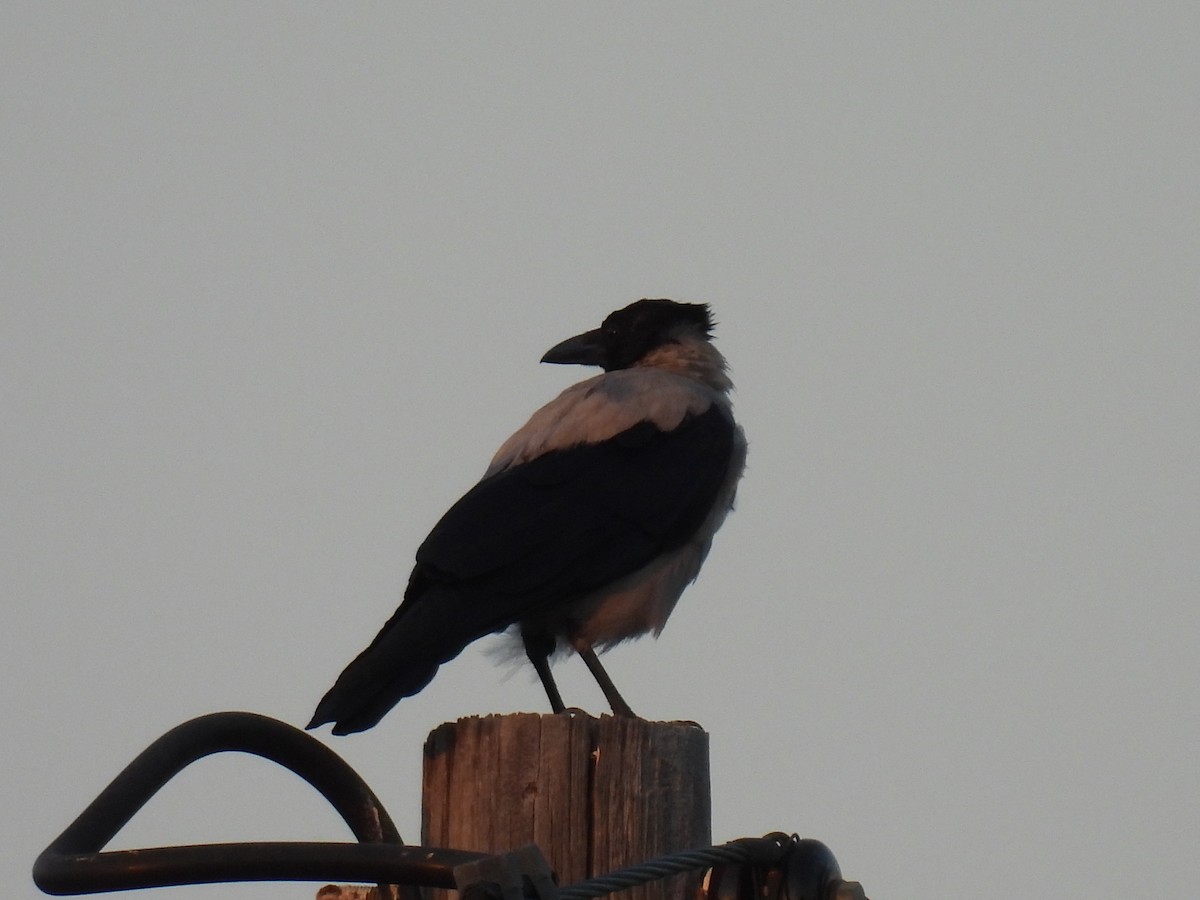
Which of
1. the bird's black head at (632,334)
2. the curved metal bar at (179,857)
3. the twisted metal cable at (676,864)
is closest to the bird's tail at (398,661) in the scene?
the twisted metal cable at (676,864)

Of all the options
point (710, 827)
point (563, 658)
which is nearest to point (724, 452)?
point (563, 658)

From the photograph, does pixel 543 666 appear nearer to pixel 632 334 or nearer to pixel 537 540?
pixel 537 540

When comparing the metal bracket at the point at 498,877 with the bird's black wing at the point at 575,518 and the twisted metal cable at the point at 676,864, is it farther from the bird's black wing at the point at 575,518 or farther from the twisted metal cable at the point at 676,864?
the bird's black wing at the point at 575,518

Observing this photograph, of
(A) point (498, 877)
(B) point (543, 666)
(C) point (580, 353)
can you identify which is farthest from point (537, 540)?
(A) point (498, 877)

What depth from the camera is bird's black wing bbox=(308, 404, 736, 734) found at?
5.12m

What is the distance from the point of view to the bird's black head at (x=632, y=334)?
8039 millimetres

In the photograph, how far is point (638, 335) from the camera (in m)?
8.06

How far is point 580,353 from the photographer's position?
8117mm

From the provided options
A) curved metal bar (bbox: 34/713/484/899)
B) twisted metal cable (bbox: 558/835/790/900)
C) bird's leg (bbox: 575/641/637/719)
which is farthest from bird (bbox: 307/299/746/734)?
curved metal bar (bbox: 34/713/484/899)

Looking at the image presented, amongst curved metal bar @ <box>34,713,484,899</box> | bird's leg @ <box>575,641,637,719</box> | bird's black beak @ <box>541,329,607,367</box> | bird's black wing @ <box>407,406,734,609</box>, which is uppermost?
bird's black beak @ <box>541,329,607,367</box>

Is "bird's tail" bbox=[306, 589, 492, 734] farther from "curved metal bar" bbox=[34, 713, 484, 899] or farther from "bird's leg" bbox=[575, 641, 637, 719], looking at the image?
"curved metal bar" bbox=[34, 713, 484, 899]

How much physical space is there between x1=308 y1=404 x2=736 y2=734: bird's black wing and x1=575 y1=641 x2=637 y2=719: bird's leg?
0.32m

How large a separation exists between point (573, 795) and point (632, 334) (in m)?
4.81

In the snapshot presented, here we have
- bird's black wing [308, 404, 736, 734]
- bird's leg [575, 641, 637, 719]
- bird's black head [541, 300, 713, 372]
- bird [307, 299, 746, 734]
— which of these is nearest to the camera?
bird's black wing [308, 404, 736, 734]
